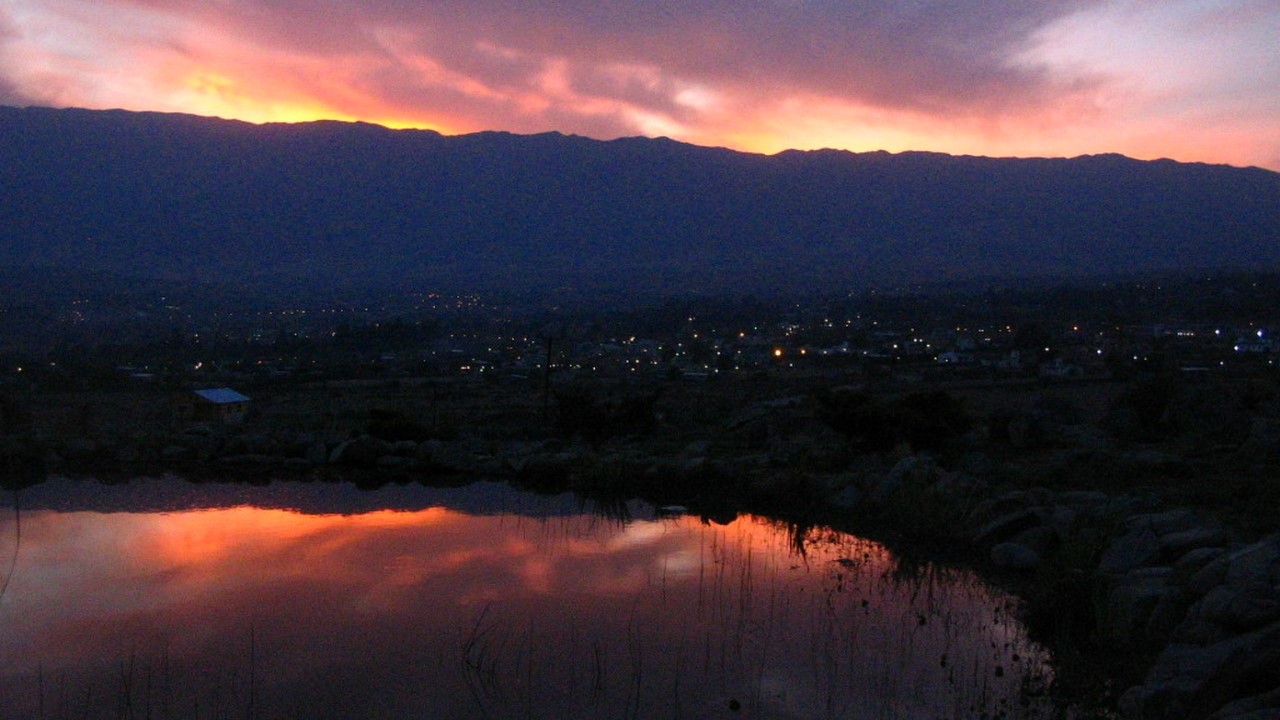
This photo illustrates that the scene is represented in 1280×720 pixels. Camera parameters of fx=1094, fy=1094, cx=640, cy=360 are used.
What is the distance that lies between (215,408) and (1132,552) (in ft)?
66.5

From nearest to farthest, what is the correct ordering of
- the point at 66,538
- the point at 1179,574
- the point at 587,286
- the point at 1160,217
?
the point at 1179,574, the point at 66,538, the point at 587,286, the point at 1160,217

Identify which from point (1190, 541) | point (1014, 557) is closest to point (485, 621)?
point (1014, 557)

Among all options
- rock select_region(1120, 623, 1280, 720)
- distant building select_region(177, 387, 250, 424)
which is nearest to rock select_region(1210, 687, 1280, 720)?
rock select_region(1120, 623, 1280, 720)

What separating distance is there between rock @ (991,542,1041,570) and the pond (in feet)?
1.35

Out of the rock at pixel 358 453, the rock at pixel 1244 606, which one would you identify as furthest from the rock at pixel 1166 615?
the rock at pixel 358 453

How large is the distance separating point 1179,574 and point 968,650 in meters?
2.03

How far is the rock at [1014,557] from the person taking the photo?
451 inches

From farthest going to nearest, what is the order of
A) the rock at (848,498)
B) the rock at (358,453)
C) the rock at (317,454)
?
the rock at (317,454)
the rock at (358,453)
the rock at (848,498)

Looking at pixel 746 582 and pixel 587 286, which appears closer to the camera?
pixel 746 582

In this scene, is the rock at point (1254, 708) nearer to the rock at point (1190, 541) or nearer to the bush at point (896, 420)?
the rock at point (1190, 541)

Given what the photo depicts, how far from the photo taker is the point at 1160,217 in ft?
388

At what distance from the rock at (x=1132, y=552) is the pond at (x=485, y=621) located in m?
1.09

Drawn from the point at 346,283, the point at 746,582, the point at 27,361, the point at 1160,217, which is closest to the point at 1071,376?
the point at 746,582

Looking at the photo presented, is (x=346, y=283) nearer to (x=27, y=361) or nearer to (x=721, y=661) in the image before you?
(x=27, y=361)
